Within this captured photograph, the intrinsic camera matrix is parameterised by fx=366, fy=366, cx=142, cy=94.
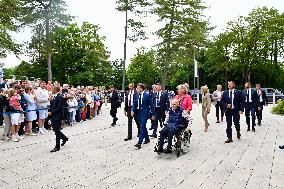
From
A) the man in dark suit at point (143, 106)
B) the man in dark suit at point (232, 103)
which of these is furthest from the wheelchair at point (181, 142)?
the man in dark suit at point (232, 103)

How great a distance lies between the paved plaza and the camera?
6676 millimetres

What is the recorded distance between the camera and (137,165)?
320 inches

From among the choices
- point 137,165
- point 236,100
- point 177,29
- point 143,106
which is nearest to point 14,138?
point 143,106

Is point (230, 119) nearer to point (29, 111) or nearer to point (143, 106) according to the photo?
point (143, 106)

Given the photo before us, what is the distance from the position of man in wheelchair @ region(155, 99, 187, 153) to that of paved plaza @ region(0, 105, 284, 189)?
0.98 feet

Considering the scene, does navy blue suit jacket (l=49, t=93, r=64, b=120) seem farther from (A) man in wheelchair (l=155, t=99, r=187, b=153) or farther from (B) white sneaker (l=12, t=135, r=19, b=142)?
(A) man in wheelchair (l=155, t=99, r=187, b=153)

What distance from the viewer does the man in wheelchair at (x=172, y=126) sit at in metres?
8.96

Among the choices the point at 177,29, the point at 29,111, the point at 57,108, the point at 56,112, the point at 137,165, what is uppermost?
the point at 177,29

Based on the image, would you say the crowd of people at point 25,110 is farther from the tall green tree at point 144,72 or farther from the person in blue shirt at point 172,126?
the tall green tree at point 144,72

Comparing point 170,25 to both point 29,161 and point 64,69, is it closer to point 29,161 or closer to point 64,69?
point 64,69

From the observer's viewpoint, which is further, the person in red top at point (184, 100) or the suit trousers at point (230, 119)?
the suit trousers at point (230, 119)

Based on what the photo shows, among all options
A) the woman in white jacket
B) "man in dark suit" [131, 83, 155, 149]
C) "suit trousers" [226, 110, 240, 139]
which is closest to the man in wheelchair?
"man in dark suit" [131, 83, 155, 149]

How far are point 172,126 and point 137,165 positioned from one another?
148 centimetres

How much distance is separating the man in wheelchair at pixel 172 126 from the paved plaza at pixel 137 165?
30cm
